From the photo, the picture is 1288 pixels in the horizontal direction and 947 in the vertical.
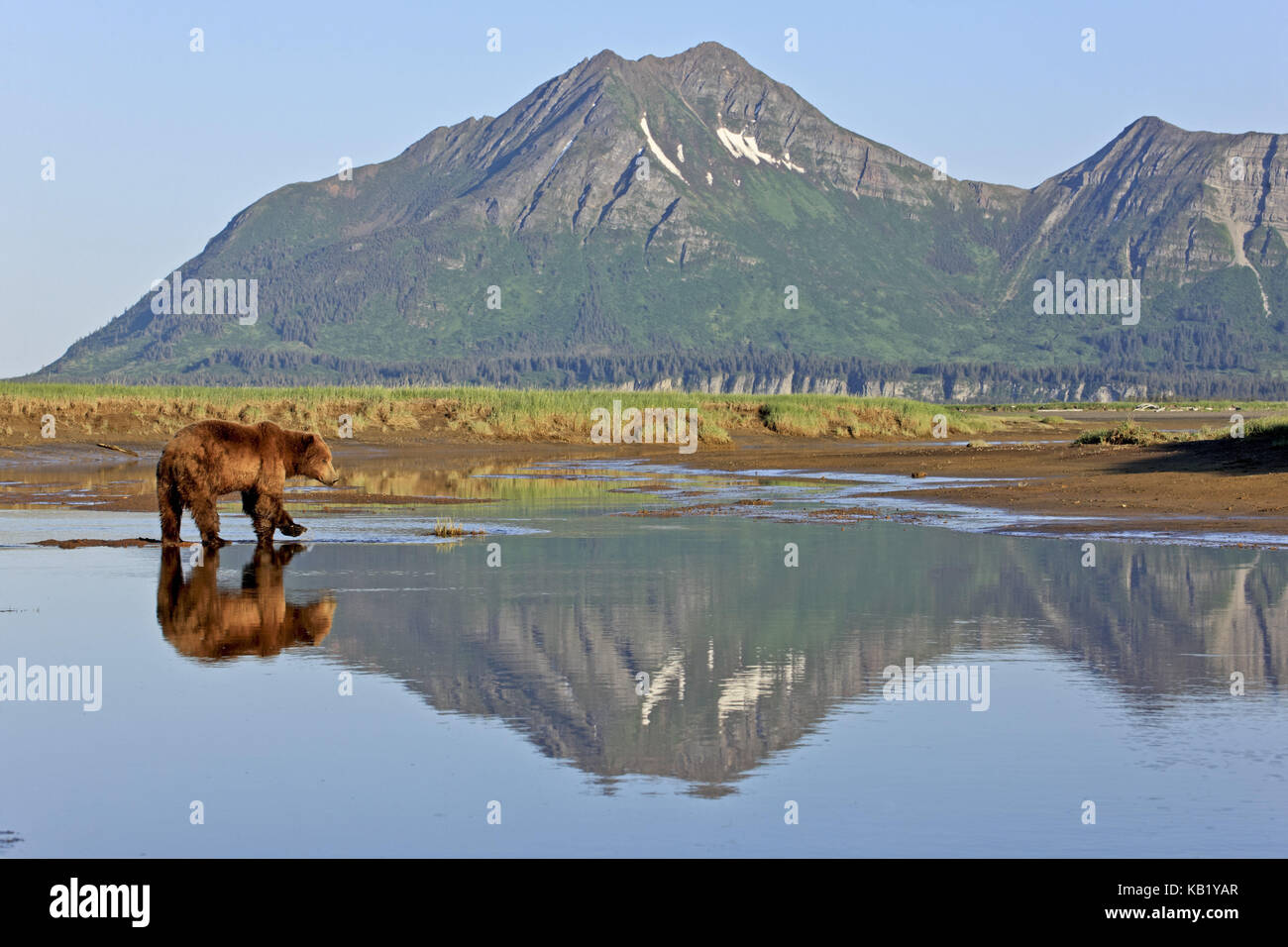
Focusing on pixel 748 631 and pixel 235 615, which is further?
pixel 235 615

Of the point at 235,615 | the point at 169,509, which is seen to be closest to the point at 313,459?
the point at 169,509

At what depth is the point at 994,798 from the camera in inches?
354

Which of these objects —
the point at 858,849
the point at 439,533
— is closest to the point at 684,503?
the point at 439,533

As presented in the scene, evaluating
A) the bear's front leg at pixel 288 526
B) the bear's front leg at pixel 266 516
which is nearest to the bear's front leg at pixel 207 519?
the bear's front leg at pixel 266 516

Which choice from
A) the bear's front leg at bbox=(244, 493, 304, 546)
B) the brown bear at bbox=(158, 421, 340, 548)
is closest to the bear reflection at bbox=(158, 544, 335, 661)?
the brown bear at bbox=(158, 421, 340, 548)

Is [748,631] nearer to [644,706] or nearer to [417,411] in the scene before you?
[644,706]

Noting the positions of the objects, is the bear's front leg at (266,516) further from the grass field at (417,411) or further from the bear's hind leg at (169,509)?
the grass field at (417,411)

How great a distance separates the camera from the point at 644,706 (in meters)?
11.4

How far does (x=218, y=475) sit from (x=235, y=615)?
270 inches

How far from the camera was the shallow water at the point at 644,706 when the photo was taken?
850 cm

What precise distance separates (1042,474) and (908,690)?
100.0ft

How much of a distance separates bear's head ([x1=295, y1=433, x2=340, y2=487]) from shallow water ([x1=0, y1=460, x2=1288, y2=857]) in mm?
3642

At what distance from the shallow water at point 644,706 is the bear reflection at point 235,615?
2.7 inches
